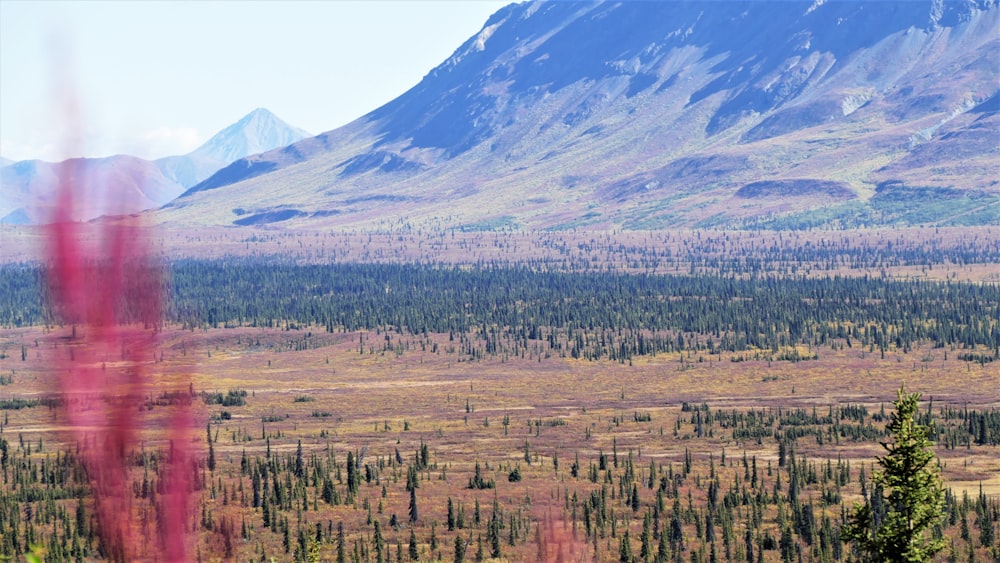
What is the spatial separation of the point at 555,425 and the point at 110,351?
273ft

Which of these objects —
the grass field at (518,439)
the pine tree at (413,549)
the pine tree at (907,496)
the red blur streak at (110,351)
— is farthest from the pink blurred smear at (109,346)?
the pine tree at (413,549)

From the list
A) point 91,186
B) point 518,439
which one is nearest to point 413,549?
point 518,439

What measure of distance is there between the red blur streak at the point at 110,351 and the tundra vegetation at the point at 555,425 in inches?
6.1

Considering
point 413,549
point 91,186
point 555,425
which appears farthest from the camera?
point 555,425

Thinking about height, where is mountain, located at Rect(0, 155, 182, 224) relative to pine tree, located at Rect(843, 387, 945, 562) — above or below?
above

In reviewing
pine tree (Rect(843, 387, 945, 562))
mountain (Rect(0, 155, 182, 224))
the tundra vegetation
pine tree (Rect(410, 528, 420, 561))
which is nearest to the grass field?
the tundra vegetation

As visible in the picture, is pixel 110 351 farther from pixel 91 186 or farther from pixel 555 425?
pixel 555 425

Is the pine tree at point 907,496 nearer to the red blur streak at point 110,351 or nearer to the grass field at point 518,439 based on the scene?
the grass field at point 518,439

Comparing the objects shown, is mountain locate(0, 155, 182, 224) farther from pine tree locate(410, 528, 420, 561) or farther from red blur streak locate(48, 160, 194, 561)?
pine tree locate(410, 528, 420, 561)

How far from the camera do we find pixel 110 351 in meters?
8.30

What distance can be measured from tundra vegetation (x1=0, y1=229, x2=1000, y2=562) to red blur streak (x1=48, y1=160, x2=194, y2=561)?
15 cm

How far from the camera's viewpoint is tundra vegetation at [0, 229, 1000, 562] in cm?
5222

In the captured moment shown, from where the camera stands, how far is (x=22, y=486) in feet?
216

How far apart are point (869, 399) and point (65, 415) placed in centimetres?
9480
